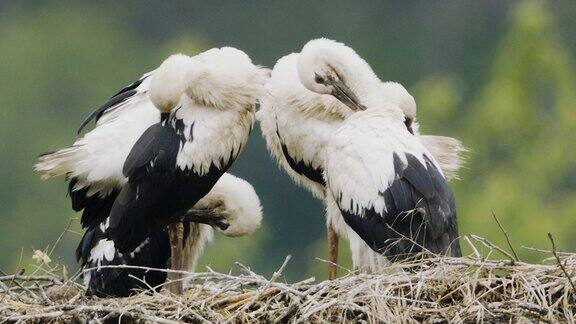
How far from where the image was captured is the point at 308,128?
37.8 feet

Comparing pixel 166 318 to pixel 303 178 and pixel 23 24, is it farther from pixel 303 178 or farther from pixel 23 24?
pixel 23 24

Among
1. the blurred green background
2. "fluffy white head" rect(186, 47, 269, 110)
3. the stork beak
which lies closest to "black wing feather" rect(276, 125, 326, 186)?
the stork beak

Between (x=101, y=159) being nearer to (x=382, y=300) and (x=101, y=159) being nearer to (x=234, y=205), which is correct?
(x=234, y=205)

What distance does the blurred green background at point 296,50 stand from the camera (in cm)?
3225

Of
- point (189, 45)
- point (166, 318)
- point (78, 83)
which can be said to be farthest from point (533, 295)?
point (78, 83)

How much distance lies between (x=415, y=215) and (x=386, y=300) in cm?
102

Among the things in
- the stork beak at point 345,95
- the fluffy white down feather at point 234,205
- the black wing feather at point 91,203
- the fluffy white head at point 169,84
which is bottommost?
the black wing feather at point 91,203

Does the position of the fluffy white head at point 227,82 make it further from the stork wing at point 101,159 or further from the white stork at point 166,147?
the stork wing at point 101,159

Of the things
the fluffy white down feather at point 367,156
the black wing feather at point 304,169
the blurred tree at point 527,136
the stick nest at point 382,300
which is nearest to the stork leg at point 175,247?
the black wing feather at point 304,169

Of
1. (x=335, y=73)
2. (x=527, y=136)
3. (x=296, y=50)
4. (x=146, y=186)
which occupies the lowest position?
(x=146, y=186)

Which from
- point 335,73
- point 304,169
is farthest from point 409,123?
point 304,169

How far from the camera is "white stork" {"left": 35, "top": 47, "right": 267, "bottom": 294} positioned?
1086cm

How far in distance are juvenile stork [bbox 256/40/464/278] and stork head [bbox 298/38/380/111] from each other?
0.12 meters

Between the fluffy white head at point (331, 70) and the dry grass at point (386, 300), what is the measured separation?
1.72 m
